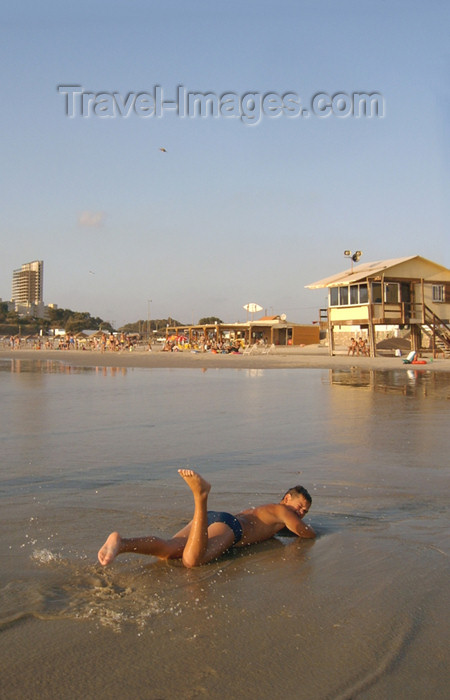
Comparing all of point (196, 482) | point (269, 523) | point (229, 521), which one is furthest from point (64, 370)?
point (196, 482)

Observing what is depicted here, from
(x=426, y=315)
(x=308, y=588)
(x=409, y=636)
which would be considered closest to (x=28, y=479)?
(x=308, y=588)

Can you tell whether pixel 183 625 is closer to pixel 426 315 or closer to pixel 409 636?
pixel 409 636

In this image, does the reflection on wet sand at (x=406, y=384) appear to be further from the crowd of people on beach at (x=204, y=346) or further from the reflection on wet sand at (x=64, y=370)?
the crowd of people on beach at (x=204, y=346)

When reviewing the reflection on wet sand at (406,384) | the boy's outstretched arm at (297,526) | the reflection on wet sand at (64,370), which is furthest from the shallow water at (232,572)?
the reflection on wet sand at (64,370)

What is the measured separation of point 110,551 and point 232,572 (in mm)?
773

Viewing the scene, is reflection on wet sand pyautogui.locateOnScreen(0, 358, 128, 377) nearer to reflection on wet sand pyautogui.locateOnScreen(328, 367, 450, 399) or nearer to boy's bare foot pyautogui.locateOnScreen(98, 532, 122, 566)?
reflection on wet sand pyautogui.locateOnScreen(328, 367, 450, 399)

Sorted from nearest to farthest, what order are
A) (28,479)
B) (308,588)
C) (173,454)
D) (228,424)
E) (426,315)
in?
(308,588)
(28,479)
(173,454)
(228,424)
(426,315)

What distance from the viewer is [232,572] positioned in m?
3.85

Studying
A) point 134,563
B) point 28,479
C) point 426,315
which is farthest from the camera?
point 426,315

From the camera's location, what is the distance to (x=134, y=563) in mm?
3980

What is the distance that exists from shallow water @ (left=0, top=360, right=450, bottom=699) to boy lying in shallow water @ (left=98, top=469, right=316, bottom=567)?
99 mm

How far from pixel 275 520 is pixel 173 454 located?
336 centimetres

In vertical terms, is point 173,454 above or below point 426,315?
below

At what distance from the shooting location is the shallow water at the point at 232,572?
2.65 meters
